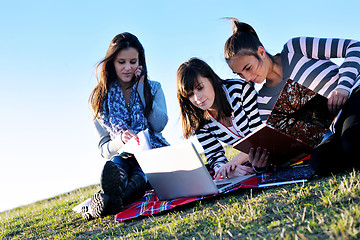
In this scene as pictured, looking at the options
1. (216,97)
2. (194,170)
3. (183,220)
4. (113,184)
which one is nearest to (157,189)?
(113,184)

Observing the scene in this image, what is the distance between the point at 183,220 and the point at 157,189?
86 cm

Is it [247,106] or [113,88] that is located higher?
[113,88]

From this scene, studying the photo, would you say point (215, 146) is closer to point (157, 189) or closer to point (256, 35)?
point (157, 189)

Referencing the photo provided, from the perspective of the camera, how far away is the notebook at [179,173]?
2.82 meters

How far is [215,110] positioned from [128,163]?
1096 millimetres

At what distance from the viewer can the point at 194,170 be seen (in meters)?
2.86

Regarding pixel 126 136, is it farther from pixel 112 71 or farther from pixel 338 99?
pixel 338 99

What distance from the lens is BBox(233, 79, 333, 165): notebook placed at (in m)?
2.80

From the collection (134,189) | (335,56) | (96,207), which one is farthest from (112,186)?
(335,56)

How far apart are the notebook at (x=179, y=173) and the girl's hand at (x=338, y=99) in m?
0.93

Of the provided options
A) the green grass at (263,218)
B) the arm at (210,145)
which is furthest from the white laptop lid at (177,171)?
the arm at (210,145)

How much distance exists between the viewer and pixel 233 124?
3.81 metres

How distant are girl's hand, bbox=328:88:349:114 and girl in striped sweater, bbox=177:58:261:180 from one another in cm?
85

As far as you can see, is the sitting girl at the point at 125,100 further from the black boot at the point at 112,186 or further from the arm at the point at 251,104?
the arm at the point at 251,104
